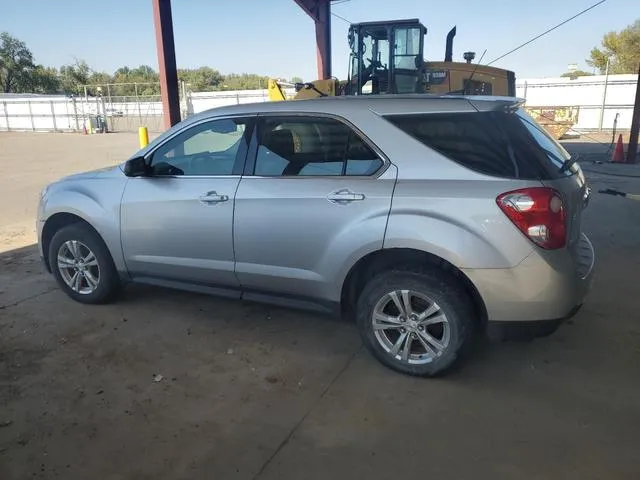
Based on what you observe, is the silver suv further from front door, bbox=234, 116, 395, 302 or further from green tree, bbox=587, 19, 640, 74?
green tree, bbox=587, 19, 640, 74

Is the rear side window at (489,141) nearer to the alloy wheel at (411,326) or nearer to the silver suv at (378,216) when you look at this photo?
the silver suv at (378,216)

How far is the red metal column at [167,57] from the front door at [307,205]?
7287mm

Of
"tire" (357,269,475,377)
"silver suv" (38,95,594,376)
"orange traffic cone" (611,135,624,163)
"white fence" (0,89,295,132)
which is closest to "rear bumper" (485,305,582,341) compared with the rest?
"silver suv" (38,95,594,376)

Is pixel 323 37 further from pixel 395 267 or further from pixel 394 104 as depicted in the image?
pixel 395 267

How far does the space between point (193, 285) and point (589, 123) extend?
28.7m

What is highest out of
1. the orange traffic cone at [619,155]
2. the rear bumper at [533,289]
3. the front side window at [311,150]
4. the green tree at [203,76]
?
the green tree at [203,76]

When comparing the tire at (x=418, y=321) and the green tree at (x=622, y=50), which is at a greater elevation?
the green tree at (x=622, y=50)

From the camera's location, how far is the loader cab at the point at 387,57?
1088 cm

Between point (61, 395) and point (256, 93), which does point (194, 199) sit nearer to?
point (61, 395)

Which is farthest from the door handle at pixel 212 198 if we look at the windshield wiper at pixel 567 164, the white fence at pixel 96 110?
the white fence at pixel 96 110

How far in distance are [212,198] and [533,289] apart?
226cm

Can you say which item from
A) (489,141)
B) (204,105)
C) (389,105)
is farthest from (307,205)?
(204,105)

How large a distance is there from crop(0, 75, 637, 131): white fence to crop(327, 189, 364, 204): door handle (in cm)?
2466

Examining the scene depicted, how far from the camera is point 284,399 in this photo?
10.4 feet
